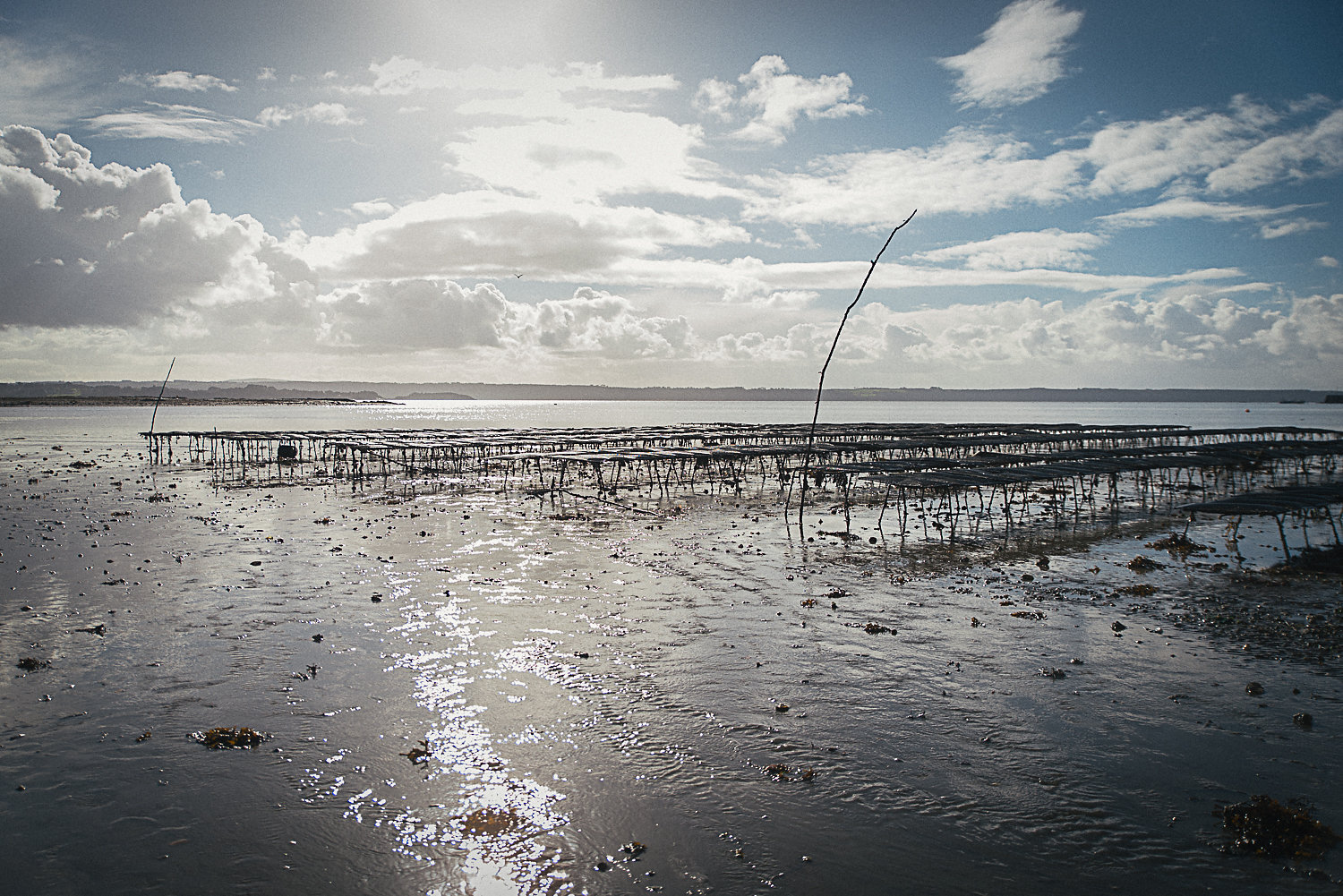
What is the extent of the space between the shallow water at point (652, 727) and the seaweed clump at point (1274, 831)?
5.8 inches

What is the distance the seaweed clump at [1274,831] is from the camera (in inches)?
222

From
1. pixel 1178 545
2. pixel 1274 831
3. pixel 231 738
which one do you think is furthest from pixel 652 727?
pixel 1178 545

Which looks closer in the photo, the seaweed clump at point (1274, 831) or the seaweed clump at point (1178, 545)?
the seaweed clump at point (1274, 831)

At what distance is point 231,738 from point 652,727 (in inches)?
170

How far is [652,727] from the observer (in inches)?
307

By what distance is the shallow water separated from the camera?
5598 mm

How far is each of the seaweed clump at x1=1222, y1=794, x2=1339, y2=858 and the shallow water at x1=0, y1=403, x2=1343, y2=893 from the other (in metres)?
0.15

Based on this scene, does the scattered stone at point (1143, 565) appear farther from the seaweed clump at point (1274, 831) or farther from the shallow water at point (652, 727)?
the seaweed clump at point (1274, 831)

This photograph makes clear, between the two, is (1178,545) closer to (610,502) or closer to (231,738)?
(610,502)

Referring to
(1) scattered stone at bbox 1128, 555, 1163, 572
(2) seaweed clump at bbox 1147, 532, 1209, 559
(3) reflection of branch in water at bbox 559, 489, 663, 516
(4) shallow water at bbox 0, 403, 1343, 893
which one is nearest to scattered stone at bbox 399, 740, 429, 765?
(4) shallow water at bbox 0, 403, 1343, 893

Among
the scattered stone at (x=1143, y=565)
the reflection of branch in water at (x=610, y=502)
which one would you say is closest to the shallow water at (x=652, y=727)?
the scattered stone at (x=1143, y=565)

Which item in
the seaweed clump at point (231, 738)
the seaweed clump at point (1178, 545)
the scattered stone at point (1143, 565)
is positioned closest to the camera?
the seaweed clump at point (231, 738)

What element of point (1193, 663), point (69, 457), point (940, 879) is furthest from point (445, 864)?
point (69, 457)

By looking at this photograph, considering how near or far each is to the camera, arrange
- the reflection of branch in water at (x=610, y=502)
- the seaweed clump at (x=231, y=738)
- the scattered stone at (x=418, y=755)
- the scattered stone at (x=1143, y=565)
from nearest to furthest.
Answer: the scattered stone at (x=418, y=755)
the seaweed clump at (x=231, y=738)
the scattered stone at (x=1143, y=565)
the reflection of branch in water at (x=610, y=502)
